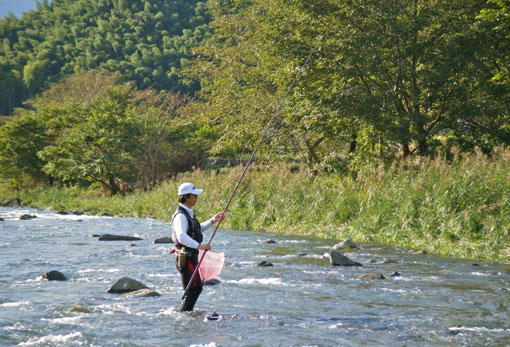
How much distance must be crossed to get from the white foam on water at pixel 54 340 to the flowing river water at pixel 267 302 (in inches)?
0.4

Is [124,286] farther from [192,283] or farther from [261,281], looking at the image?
[261,281]

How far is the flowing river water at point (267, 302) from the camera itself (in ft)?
19.1

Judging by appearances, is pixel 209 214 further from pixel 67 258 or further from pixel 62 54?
pixel 62 54

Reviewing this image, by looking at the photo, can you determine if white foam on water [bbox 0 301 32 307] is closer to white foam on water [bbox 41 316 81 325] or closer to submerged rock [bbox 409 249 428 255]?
white foam on water [bbox 41 316 81 325]

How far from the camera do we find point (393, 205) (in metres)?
14.1

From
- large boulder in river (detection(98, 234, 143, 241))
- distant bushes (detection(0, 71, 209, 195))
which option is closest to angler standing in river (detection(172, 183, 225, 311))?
large boulder in river (detection(98, 234, 143, 241))

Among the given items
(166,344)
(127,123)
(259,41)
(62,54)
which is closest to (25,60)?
(62,54)

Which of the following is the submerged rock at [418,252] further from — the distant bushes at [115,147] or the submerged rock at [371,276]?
the distant bushes at [115,147]

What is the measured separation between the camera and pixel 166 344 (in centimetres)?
562

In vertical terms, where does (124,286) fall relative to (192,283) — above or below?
below

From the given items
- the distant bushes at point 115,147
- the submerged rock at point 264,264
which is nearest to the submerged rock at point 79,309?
the submerged rock at point 264,264

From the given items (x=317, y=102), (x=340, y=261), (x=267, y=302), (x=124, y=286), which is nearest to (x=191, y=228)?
(x=267, y=302)

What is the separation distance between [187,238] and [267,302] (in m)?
1.81

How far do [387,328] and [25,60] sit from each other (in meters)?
108
